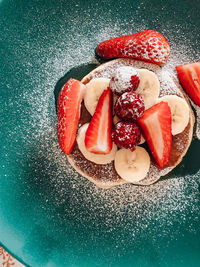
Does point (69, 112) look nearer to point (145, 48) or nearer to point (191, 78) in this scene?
point (145, 48)

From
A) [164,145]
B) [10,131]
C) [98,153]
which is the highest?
[10,131]

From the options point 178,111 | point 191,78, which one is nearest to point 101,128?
point 178,111

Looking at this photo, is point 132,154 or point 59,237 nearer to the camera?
point 132,154

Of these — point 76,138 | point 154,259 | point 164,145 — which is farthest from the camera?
point 154,259

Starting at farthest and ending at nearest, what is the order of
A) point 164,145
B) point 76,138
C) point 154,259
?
point 154,259, point 76,138, point 164,145

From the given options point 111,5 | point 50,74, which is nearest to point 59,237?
point 50,74

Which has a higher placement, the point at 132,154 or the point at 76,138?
the point at 76,138

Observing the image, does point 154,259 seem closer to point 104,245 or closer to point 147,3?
point 104,245
